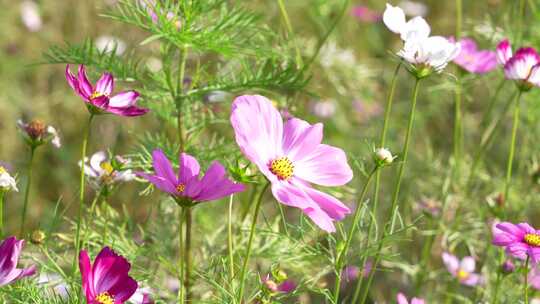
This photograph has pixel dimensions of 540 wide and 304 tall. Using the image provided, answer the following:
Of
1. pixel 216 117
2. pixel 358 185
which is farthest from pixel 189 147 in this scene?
pixel 358 185

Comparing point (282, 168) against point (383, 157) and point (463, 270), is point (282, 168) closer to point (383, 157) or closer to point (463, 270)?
point (383, 157)

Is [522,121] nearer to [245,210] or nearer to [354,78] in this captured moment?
[354,78]

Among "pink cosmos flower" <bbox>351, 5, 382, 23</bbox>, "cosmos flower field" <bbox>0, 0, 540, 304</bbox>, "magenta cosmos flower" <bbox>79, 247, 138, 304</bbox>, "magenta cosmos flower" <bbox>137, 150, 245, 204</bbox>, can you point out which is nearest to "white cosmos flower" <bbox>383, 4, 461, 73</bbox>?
"cosmos flower field" <bbox>0, 0, 540, 304</bbox>

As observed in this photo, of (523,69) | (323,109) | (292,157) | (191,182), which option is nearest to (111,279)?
(191,182)

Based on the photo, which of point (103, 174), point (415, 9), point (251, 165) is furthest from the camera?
point (415, 9)

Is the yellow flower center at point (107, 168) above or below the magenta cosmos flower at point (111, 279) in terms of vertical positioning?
above

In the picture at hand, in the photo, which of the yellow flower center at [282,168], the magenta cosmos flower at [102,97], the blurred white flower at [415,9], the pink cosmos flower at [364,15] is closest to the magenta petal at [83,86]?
the magenta cosmos flower at [102,97]

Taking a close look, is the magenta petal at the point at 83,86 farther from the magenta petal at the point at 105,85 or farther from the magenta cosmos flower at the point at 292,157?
the magenta cosmos flower at the point at 292,157
